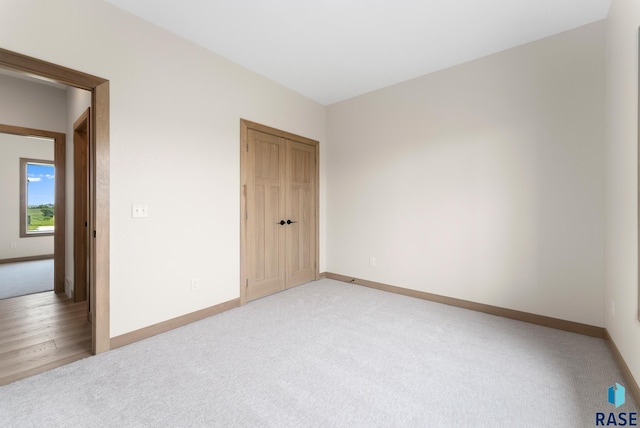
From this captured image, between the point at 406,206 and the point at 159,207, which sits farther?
the point at 406,206

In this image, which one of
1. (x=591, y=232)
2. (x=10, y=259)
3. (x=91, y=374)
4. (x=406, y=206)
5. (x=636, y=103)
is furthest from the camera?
(x=10, y=259)

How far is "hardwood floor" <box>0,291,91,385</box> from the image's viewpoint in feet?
6.52

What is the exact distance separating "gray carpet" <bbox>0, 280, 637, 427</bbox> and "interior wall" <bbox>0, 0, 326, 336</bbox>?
18.1 inches

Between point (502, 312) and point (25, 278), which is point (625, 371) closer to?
point (502, 312)

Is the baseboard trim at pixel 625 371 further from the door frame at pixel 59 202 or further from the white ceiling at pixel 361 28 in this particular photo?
the door frame at pixel 59 202

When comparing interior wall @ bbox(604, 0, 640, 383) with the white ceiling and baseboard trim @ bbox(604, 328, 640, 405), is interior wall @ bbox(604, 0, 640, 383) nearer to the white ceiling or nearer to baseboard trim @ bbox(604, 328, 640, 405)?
baseboard trim @ bbox(604, 328, 640, 405)

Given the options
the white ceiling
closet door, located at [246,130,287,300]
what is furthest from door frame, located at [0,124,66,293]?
closet door, located at [246,130,287,300]

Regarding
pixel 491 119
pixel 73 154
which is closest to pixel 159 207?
pixel 73 154

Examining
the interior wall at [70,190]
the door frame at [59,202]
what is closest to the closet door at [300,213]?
the interior wall at [70,190]

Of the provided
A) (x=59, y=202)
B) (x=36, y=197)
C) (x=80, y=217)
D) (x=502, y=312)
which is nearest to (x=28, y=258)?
(x=36, y=197)

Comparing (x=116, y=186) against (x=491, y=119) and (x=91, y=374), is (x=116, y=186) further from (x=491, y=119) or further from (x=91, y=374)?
(x=491, y=119)

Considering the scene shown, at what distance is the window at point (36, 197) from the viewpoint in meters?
5.89

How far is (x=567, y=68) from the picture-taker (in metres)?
2.54

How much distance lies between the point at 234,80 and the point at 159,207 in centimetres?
166
